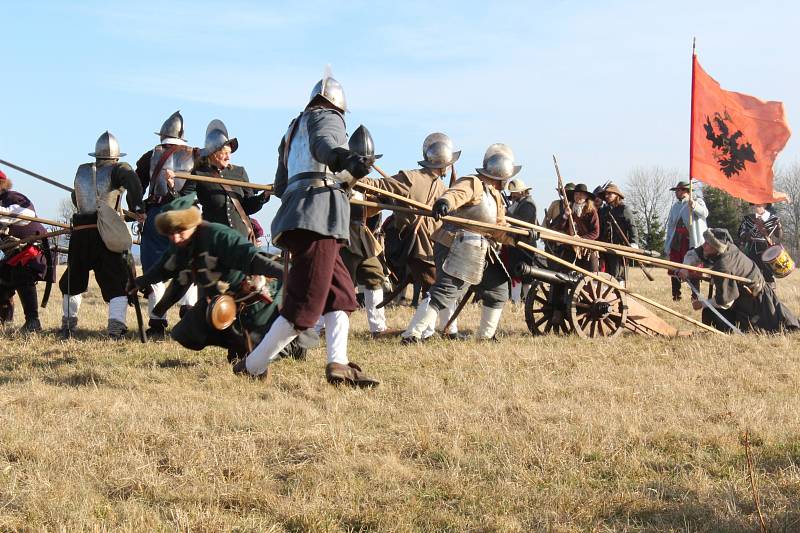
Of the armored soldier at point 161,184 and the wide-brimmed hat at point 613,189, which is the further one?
the wide-brimmed hat at point 613,189

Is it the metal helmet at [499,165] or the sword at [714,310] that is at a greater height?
the metal helmet at [499,165]

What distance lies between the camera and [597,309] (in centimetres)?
801

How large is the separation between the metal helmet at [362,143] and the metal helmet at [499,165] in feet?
8.99

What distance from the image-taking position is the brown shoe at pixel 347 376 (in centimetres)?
526

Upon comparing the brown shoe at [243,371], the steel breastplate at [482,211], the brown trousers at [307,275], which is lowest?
the brown shoe at [243,371]

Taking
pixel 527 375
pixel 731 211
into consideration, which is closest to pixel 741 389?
pixel 527 375

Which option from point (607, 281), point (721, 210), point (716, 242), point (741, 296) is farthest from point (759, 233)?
point (721, 210)

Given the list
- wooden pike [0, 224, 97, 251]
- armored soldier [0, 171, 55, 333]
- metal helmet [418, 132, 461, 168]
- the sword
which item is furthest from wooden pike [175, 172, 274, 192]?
the sword

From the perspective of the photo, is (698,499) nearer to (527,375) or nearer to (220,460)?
(220,460)

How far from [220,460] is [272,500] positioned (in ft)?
1.73

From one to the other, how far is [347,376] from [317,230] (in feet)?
2.89

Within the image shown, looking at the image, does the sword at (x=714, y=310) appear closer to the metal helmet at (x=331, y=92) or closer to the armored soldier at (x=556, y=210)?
the armored soldier at (x=556, y=210)

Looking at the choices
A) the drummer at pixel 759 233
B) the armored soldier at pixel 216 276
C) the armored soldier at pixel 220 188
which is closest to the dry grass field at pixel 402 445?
the armored soldier at pixel 216 276

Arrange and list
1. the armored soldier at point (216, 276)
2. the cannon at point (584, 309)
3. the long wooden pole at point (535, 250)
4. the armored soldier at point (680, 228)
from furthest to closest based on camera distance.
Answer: the armored soldier at point (680, 228) → the cannon at point (584, 309) → the long wooden pole at point (535, 250) → the armored soldier at point (216, 276)
